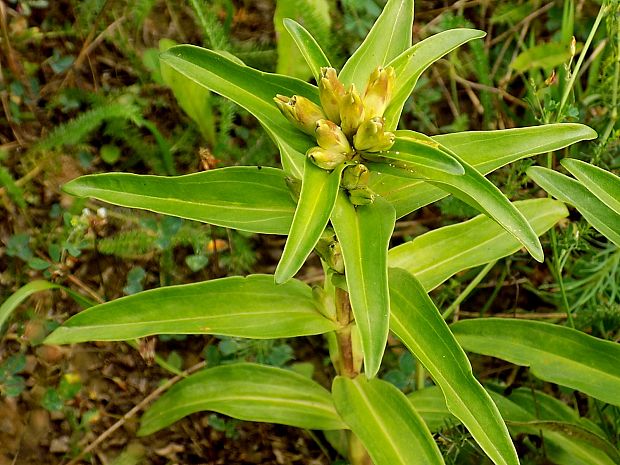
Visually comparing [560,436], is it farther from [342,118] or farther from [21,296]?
[21,296]

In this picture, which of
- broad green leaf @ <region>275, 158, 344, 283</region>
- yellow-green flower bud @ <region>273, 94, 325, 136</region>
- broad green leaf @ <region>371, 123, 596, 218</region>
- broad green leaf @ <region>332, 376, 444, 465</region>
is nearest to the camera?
broad green leaf @ <region>275, 158, 344, 283</region>

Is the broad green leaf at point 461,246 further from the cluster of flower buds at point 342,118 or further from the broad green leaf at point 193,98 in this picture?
the broad green leaf at point 193,98

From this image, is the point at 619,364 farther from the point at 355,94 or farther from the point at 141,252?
the point at 141,252

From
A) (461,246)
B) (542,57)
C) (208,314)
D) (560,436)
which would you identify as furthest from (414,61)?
(542,57)

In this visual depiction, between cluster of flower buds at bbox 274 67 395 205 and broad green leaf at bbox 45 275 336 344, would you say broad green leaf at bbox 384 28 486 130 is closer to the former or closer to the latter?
cluster of flower buds at bbox 274 67 395 205

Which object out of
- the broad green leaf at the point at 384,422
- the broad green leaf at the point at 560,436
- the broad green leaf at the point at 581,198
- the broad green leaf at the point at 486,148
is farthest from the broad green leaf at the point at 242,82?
the broad green leaf at the point at 560,436

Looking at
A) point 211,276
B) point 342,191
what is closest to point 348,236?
point 342,191

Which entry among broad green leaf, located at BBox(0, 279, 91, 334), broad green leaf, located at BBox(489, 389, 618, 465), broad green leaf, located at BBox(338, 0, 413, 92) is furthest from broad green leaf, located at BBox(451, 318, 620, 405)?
broad green leaf, located at BBox(0, 279, 91, 334)
